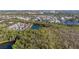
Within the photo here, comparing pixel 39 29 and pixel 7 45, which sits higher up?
pixel 39 29

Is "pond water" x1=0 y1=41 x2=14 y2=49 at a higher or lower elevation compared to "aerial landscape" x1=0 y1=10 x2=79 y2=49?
lower

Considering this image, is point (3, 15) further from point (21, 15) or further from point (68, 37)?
point (68, 37)

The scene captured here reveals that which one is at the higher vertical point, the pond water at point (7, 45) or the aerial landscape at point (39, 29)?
the aerial landscape at point (39, 29)
